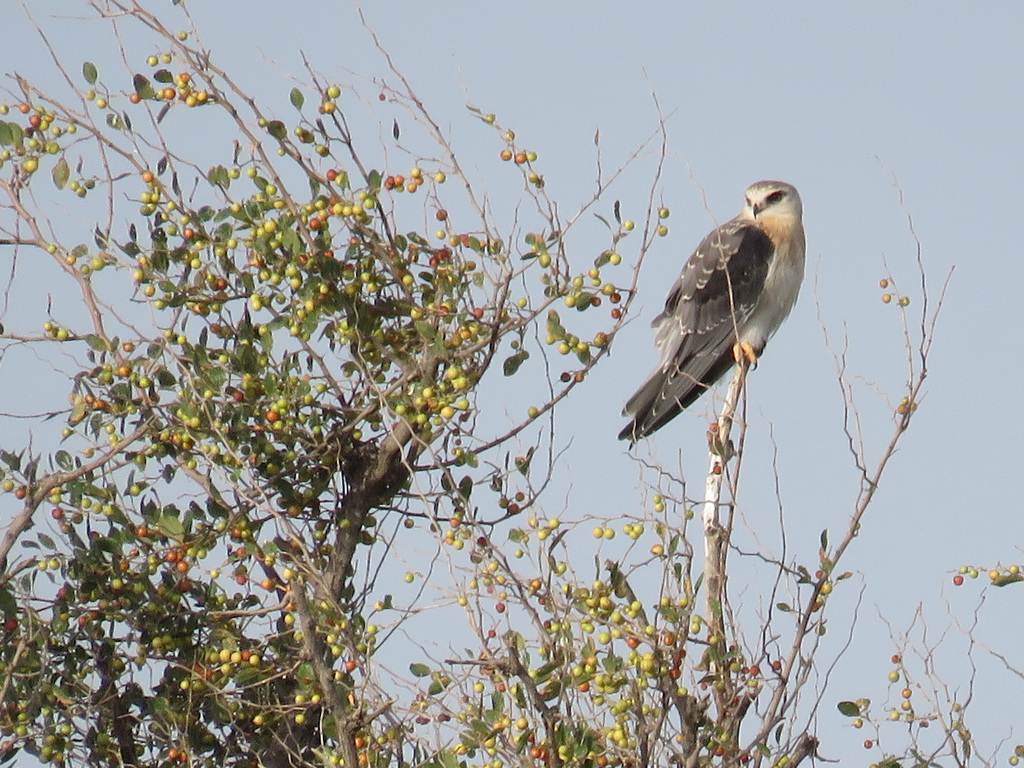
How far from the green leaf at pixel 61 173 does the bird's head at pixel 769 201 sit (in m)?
4.29

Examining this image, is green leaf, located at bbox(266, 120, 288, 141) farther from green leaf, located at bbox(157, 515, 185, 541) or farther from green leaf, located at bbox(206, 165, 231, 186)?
green leaf, located at bbox(157, 515, 185, 541)

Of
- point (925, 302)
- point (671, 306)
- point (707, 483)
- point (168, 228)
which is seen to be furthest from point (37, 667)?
point (671, 306)

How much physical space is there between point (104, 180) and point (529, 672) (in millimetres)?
2088

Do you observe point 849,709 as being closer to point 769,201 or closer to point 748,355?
point 748,355

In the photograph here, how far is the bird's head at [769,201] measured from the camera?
7281 mm

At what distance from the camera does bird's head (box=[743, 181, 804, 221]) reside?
7.28m

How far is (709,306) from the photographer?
6723mm

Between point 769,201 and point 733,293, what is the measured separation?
771mm

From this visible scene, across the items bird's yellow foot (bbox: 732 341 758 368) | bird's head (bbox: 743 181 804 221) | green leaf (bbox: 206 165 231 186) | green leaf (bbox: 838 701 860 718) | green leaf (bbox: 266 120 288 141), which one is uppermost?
bird's head (bbox: 743 181 804 221)

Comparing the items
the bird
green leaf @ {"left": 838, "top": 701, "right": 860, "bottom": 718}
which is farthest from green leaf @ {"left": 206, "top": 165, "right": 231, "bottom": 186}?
the bird

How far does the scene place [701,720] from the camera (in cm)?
365

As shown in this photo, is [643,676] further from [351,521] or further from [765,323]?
[765,323]

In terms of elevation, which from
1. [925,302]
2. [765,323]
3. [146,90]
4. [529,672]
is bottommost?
[529,672]

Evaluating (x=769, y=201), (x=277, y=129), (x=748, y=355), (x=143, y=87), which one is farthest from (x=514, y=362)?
(x=769, y=201)
